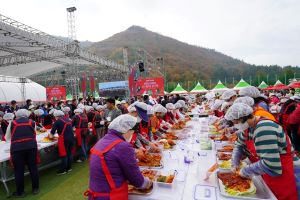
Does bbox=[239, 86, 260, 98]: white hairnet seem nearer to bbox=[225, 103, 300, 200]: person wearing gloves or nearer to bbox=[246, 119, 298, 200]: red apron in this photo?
bbox=[225, 103, 300, 200]: person wearing gloves

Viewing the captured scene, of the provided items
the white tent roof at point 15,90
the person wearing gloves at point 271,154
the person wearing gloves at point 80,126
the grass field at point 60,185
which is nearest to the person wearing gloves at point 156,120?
the grass field at point 60,185

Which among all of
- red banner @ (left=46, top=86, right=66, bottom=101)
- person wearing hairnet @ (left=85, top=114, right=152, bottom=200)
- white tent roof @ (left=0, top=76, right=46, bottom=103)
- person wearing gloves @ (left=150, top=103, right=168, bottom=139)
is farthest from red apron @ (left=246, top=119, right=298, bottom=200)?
white tent roof @ (left=0, top=76, right=46, bottom=103)

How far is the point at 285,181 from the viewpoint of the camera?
7.26 ft

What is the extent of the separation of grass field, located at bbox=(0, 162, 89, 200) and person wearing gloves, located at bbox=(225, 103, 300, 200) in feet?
11.5

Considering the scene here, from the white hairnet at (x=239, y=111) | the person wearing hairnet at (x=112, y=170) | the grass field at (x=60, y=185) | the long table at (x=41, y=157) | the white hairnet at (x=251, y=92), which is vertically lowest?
the grass field at (x=60, y=185)

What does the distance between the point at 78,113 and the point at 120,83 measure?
25489mm

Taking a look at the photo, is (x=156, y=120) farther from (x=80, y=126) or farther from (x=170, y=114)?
(x=80, y=126)

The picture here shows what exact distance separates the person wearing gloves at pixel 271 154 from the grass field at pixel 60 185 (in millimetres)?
3499

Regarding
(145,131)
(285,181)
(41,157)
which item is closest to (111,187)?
(285,181)

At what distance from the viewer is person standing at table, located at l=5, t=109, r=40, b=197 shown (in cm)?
439

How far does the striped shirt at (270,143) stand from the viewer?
2.06 meters

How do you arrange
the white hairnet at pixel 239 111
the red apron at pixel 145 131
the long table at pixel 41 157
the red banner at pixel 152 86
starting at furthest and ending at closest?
the red banner at pixel 152 86, the long table at pixel 41 157, the red apron at pixel 145 131, the white hairnet at pixel 239 111

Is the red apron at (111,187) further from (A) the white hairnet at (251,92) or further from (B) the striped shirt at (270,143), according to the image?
(A) the white hairnet at (251,92)

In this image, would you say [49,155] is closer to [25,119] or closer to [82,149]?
[82,149]
